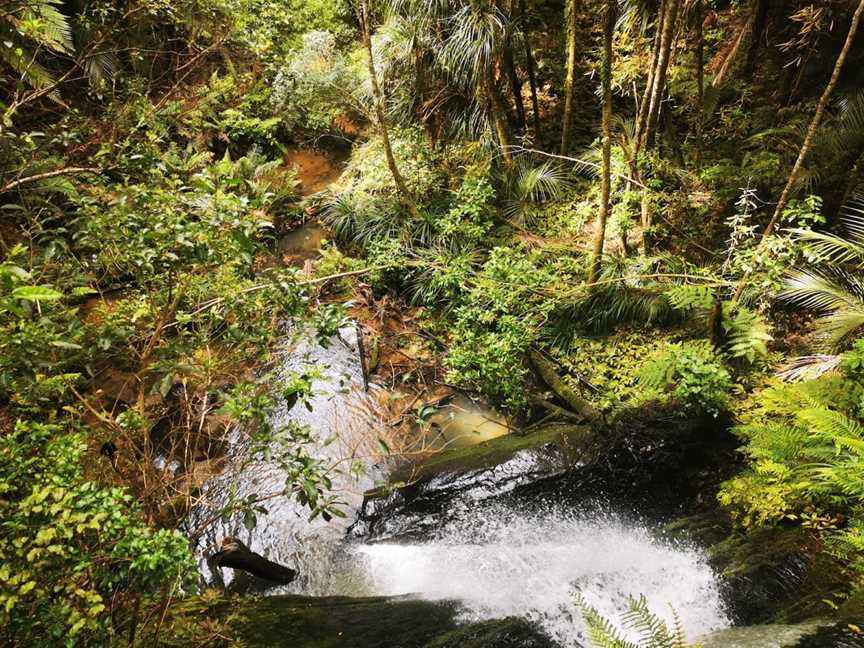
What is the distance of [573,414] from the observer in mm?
5059

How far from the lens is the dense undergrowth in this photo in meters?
2.43

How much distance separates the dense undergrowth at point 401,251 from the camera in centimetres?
243

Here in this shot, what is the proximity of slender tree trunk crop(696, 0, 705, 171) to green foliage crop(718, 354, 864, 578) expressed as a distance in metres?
3.12

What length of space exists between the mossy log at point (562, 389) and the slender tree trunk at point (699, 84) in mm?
3007

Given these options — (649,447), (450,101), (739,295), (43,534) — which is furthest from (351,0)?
(43,534)

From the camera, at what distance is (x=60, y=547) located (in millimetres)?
1786

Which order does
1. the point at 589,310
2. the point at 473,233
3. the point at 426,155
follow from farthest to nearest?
the point at 426,155 < the point at 473,233 < the point at 589,310

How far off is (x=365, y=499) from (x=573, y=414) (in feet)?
Answer: 7.41

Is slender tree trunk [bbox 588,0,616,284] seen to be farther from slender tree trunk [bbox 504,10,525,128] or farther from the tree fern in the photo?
the tree fern

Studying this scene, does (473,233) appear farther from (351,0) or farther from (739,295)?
(351,0)

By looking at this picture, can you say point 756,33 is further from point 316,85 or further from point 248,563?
point 248,563

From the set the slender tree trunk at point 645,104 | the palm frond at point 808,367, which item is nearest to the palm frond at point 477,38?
the slender tree trunk at point 645,104

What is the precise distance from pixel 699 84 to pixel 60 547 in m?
6.81

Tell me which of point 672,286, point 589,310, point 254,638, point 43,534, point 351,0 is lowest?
point 254,638
